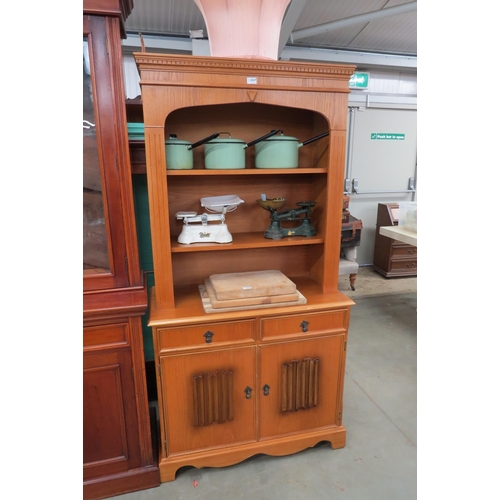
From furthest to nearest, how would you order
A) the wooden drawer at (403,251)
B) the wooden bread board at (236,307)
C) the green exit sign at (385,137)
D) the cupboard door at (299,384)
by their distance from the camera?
the green exit sign at (385,137) < the wooden drawer at (403,251) < the cupboard door at (299,384) < the wooden bread board at (236,307)

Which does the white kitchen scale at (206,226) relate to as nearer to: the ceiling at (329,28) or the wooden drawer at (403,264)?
the ceiling at (329,28)

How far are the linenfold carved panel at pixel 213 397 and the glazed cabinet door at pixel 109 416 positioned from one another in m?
0.31

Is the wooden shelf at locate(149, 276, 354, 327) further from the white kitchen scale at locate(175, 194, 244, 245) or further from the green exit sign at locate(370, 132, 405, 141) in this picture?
the green exit sign at locate(370, 132, 405, 141)

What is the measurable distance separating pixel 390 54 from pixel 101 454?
16.1 feet

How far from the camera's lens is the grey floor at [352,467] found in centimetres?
165

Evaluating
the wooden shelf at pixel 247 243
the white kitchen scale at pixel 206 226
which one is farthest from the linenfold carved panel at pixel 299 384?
the white kitchen scale at pixel 206 226

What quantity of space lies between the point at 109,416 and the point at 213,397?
0.50 m

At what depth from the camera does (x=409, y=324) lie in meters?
3.52

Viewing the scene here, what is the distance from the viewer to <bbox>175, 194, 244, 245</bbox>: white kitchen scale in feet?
5.61

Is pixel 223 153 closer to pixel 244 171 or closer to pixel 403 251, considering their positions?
pixel 244 171

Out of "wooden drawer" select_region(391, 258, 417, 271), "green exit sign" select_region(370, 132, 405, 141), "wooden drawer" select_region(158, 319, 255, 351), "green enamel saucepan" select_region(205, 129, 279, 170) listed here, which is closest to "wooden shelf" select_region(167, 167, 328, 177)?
"green enamel saucepan" select_region(205, 129, 279, 170)

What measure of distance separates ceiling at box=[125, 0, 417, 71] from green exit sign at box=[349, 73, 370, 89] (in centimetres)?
26
